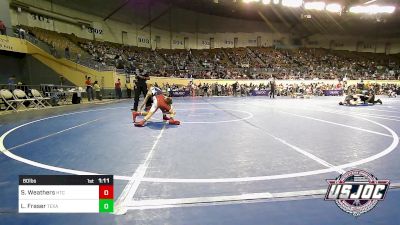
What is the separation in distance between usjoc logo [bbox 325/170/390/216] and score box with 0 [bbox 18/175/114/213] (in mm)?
1936

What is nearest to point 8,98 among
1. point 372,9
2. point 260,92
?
point 260,92

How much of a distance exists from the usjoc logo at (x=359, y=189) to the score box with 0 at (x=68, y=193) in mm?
1936

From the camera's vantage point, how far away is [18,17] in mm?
26016

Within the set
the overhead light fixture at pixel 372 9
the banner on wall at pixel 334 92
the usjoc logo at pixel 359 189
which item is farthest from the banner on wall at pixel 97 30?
the usjoc logo at pixel 359 189

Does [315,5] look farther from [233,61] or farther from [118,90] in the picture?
[118,90]

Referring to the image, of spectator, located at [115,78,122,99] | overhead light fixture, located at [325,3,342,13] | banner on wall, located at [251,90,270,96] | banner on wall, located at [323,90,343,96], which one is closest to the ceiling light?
overhead light fixture, located at [325,3,342,13]

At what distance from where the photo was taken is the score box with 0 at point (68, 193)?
2082 millimetres

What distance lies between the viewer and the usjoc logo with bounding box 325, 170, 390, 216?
2.33 metres

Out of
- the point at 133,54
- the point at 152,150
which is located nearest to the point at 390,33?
the point at 133,54

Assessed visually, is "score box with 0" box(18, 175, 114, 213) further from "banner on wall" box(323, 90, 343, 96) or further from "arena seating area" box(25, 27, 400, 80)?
"banner on wall" box(323, 90, 343, 96)

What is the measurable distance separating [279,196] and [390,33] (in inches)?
2310

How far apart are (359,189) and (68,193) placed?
2.39 m

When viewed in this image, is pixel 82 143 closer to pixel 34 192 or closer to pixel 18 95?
pixel 34 192

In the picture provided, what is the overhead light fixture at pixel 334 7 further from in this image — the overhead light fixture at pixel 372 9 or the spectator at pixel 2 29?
the spectator at pixel 2 29
